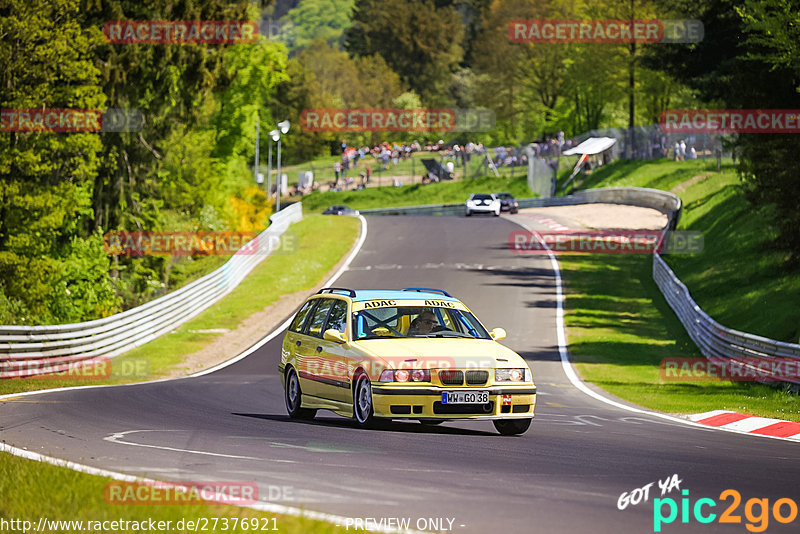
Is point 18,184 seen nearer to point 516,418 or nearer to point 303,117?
point 516,418

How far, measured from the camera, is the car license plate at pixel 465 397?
11883 mm

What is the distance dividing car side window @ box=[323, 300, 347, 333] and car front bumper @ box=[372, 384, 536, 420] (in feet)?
5.38

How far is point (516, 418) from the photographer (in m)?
12.2

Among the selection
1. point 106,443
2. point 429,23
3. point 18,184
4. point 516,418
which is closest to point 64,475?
point 106,443

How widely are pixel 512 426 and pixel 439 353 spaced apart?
1186mm

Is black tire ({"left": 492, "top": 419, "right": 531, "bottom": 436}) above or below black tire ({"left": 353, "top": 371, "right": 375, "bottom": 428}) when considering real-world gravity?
below

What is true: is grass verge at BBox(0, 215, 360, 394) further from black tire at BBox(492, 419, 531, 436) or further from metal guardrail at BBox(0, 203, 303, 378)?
black tire at BBox(492, 419, 531, 436)

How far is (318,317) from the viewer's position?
14.4m

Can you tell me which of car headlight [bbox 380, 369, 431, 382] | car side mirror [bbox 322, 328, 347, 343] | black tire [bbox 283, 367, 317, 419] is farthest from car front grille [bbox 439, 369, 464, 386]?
black tire [bbox 283, 367, 317, 419]

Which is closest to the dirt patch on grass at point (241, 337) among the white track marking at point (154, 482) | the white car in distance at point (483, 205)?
the white track marking at point (154, 482)

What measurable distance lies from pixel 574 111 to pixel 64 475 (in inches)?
3712

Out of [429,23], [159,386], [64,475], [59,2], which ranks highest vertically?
[429,23]

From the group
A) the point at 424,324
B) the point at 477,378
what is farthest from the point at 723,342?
the point at 477,378

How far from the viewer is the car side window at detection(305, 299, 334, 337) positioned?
554 inches
